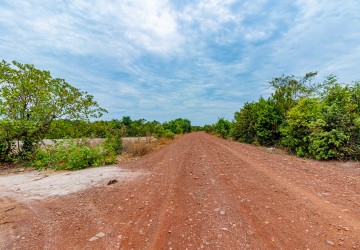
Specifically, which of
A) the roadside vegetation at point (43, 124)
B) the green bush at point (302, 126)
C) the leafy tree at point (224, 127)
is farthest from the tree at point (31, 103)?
the leafy tree at point (224, 127)

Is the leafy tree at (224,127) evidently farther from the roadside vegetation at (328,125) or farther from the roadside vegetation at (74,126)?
the roadside vegetation at (74,126)

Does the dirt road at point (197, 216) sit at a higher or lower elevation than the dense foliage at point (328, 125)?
lower

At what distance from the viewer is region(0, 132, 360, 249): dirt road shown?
8.45 ft

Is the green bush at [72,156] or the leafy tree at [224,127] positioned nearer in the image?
the green bush at [72,156]

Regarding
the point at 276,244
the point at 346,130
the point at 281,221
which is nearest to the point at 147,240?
the point at 276,244

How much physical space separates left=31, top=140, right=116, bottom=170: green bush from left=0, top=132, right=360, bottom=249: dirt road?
3590 millimetres

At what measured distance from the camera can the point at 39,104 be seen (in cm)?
977

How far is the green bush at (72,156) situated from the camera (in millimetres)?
8079

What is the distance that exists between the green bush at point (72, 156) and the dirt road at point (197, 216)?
11.8 ft

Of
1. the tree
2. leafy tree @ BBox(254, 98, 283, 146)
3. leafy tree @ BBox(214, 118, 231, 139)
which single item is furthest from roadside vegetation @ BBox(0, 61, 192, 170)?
leafy tree @ BBox(214, 118, 231, 139)

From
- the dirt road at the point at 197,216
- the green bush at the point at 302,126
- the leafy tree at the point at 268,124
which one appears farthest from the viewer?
the leafy tree at the point at 268,124

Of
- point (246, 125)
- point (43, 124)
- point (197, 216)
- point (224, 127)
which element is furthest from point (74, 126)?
point (224, 127)

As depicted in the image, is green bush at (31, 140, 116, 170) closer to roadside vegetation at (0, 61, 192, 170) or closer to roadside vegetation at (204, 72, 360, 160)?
roadside vegetation at (0, 61, 192, 170)

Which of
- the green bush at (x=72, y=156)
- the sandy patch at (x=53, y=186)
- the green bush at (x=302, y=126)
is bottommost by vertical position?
the sandy patch at (x=53, y=186)
